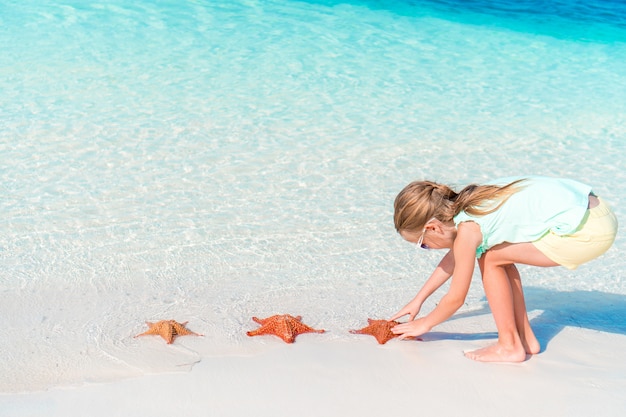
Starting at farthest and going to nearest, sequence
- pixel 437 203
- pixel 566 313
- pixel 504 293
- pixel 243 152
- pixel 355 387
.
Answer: pixel 243 152 → pixel 566 313 → pixel 504 293 → pixel 437 203 → pixel 355 387

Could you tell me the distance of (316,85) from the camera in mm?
8164

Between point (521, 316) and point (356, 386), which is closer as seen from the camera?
point (356, 386)

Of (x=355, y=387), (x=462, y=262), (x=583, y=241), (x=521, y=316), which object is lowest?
(x=355, y=387)

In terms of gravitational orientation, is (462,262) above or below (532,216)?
below

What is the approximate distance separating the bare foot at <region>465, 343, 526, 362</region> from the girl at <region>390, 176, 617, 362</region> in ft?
0.07

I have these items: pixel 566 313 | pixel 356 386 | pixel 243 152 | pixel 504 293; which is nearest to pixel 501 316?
pixel 504 293

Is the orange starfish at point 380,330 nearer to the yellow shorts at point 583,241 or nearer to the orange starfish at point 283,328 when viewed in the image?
the orange starfish at point 283,328

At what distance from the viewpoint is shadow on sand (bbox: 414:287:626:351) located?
12.5ft

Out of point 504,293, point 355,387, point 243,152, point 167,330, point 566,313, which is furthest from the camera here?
point 243,152

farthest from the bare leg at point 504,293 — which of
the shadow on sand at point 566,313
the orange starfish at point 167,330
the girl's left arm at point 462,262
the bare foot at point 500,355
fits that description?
the orange starfish at point 167,330

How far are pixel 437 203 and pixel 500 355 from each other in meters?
0.81

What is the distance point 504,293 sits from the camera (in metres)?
3.36

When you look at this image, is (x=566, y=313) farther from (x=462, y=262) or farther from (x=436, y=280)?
(x=462, y=262)

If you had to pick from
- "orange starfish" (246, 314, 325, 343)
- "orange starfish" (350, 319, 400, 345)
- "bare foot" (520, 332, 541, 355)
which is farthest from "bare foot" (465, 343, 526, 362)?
"orange starfish" (246, 314, 325, 343)
